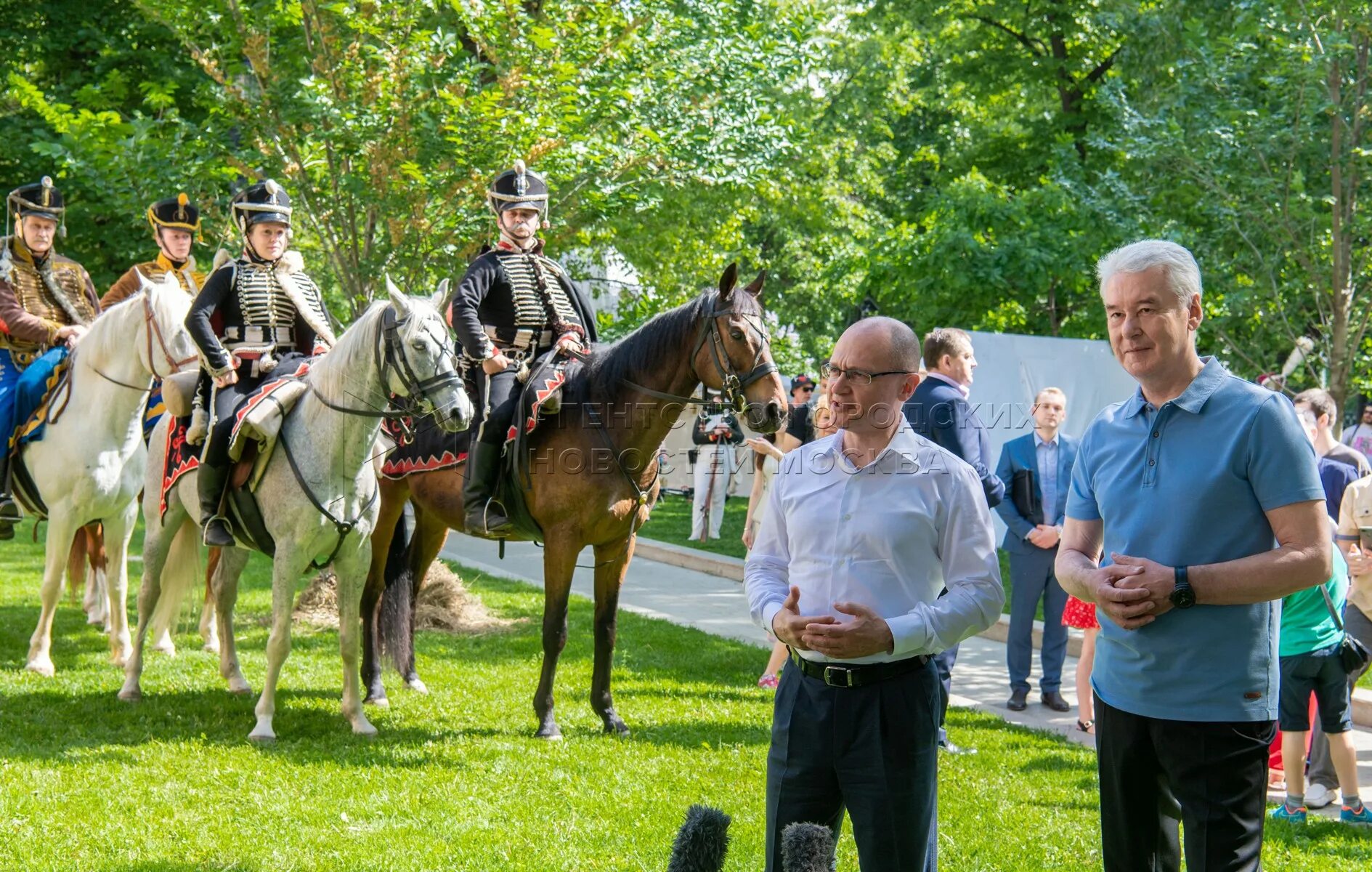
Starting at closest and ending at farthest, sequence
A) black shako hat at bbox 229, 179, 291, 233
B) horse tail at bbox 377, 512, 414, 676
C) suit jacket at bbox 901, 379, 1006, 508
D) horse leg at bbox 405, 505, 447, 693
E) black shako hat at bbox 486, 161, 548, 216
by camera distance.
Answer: suit jacket at bbox 901, 379, 1006, 508 < black shako hat at bbox 229, 179, 291, 233 < black shako hat at bbox 486, 161, 548, 216 < horse tail at bbox 377, 512, 414, 676 < horse leg at bbox 405, 505, 447, 693

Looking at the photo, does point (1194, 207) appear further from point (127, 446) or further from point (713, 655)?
point (127, 446)

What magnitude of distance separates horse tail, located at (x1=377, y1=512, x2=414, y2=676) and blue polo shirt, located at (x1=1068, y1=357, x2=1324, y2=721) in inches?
242

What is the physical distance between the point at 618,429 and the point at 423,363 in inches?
48.8

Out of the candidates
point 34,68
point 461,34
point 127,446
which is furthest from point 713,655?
point 34,68

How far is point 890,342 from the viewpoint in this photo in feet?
10.9

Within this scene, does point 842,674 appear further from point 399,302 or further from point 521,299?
point 521,299

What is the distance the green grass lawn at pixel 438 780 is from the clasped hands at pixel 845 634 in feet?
7.85

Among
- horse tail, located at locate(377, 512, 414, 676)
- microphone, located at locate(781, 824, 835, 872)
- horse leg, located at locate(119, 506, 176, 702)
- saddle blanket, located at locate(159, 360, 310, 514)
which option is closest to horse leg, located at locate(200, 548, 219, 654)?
horse leg, located at locate(119, 506, 176, 702)

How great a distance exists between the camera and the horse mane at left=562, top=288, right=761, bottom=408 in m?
6.93

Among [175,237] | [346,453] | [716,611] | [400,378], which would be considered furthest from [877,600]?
[716,611]

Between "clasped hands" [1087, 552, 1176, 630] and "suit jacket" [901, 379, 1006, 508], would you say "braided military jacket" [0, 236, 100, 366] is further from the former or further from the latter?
"clasped hands" [1087, 552, 1176, 630]

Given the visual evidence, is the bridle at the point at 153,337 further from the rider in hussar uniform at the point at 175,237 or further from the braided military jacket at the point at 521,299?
the braided military jacket at the point at 521,299

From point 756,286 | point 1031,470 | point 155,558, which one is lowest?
point 155,558

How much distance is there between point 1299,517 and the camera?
308 cm
